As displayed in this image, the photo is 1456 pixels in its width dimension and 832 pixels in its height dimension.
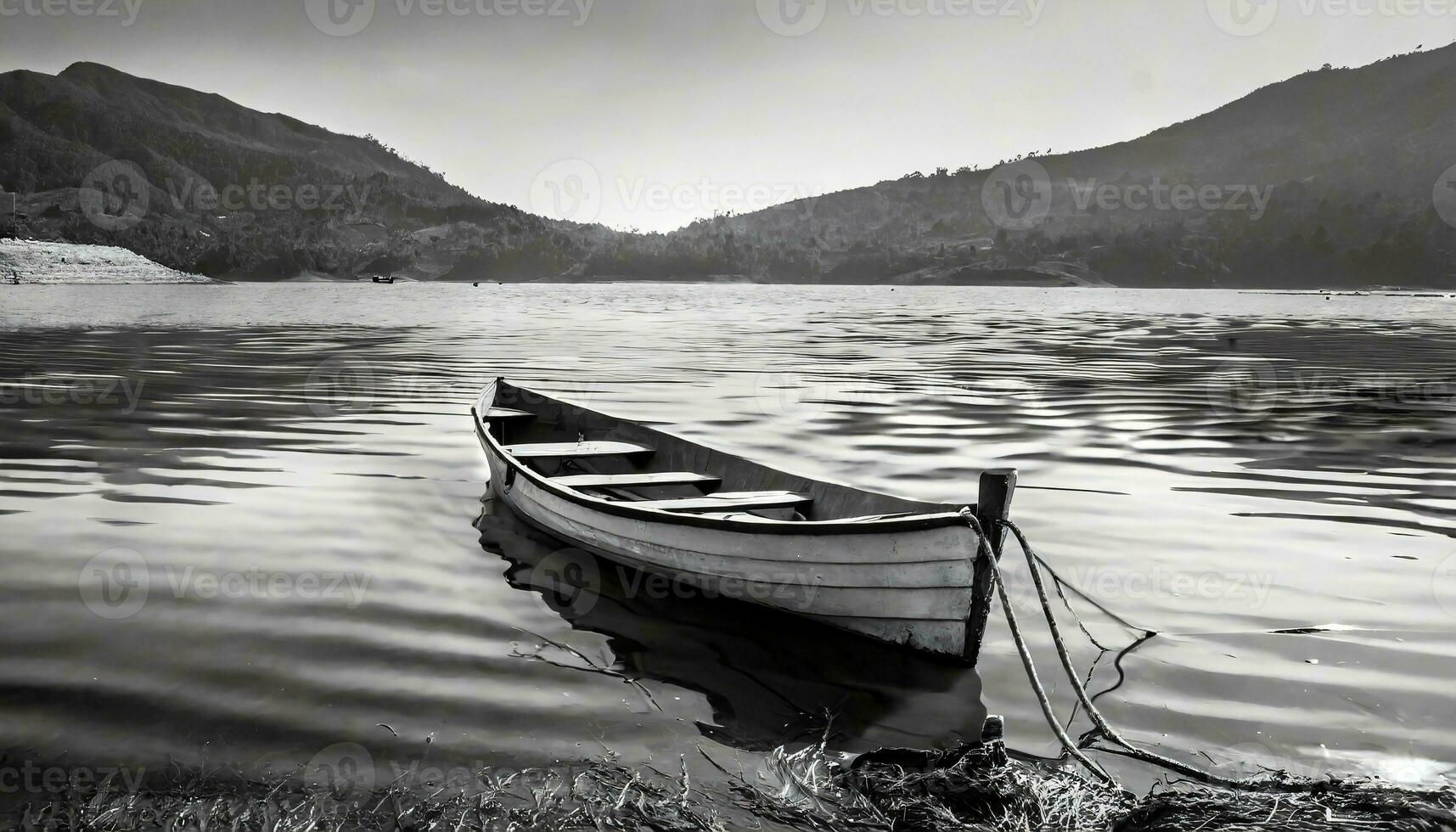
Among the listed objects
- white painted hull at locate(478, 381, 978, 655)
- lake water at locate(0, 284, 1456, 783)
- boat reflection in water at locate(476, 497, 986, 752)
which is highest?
white painted hull at locate(478, 381, 978, 655)

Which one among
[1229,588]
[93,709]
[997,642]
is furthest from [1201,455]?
[93,709]

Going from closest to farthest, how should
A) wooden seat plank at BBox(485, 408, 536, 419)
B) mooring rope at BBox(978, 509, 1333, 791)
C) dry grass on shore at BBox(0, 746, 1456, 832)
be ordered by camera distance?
dry grass on shore at BBox(0, 746, 1456, 832) < mooring rope at BBox(978, 509, 1333, 791) < wooden seat plank at BBox(485, 408, 536, 419)

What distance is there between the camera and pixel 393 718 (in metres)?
5.74

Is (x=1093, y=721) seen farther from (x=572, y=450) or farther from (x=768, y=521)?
(x=572, y=450)

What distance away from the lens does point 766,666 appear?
6.72m

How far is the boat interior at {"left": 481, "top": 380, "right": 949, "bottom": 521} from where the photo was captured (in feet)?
27.5

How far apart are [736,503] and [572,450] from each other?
3.34m

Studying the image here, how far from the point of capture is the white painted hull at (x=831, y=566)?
20.4 feet

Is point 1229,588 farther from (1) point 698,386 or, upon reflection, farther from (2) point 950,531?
(1) point 698,386

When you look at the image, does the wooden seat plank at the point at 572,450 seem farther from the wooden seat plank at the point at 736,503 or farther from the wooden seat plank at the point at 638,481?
the wooden seat plank at the point at 736,503

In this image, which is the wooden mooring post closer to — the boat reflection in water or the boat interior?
the boat interior

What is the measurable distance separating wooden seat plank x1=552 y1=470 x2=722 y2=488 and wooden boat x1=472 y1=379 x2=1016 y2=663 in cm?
2

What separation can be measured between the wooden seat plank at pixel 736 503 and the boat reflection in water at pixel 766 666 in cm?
66

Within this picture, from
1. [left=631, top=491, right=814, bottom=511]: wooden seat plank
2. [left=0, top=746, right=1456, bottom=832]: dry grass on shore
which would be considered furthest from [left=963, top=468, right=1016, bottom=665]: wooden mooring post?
[left=631, top=491, right=814, bottom=511]: wooden seat plank
